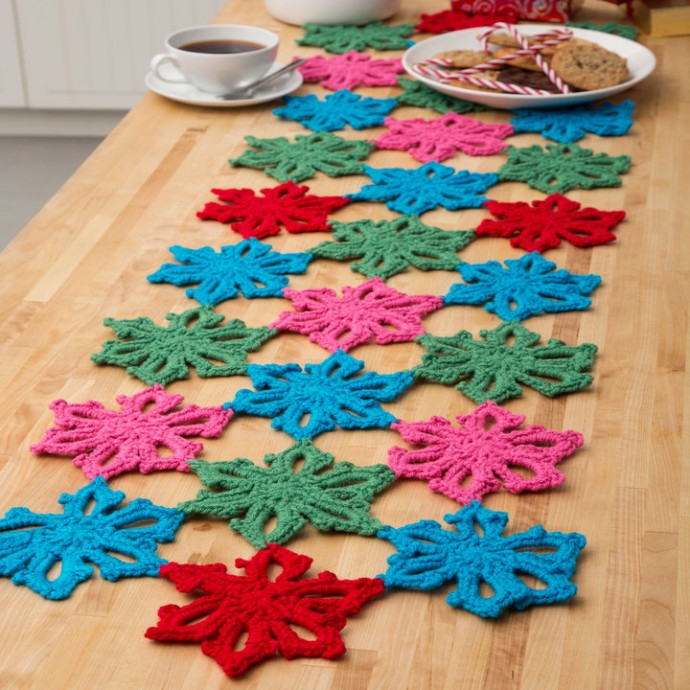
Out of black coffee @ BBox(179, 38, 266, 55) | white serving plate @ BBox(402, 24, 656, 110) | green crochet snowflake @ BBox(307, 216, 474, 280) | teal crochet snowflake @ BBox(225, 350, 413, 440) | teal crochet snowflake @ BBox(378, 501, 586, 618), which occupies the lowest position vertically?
green crochet snowflake @ BBox(307, 216, 474, 280)

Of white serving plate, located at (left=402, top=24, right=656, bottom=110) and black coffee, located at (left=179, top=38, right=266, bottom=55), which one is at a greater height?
black coffee, located at (left=179, top=38, right=266, bottom=55)

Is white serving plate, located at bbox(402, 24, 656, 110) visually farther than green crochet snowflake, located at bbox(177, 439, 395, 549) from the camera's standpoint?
Yes

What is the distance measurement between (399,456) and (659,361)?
28 centimetres

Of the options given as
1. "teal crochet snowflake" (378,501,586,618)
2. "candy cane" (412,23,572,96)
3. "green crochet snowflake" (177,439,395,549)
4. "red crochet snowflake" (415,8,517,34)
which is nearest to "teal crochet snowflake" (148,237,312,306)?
"green crochet snowflake" (177,439,395,549)

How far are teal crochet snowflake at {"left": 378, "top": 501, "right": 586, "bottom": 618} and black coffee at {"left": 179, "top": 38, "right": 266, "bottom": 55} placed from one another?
0.94 meters

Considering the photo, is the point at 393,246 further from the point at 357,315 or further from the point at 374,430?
the point at 374,430

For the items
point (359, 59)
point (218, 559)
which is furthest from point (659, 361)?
point (359, 59)

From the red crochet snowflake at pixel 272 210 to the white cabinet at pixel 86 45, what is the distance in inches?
72.7

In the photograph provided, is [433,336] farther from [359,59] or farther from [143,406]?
[359,59]

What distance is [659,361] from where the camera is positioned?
95 cm

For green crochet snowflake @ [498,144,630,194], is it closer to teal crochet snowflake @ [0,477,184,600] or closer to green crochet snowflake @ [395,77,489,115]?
green crochet snowflake @ [395,77,489,115]

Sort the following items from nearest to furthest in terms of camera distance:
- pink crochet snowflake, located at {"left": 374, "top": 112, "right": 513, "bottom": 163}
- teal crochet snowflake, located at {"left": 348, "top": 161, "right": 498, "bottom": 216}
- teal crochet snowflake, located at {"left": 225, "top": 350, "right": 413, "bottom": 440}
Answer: teal crochet snowflake, located at {"left": 225, "top": 350, "right": 413, "bottom": 440} → teal crochet snowflake, located at {"left": 348, "top": 161, "right": 498, "bottom": 216} → pink crochet snowflake, located at {"left": 374, "top": 112, "right": 513, "bottom": 163}

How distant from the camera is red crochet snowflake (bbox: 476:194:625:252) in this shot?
1.15 meters

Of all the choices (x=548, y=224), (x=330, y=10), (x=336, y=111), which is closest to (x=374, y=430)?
(x=548, y=224)
